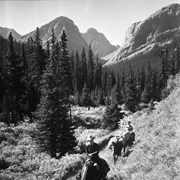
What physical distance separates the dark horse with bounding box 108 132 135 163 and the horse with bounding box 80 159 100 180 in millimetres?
4572

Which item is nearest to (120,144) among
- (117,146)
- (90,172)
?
(117,146)

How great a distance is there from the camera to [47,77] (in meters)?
24.9

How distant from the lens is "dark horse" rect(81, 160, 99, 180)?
8125 mm

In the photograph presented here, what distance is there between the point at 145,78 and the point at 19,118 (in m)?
79.0

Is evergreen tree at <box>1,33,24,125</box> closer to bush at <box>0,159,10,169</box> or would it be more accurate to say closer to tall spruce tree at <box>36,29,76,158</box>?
tall spruce tree at <box>36,29,76,158</box>

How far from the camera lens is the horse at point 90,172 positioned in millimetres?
8127

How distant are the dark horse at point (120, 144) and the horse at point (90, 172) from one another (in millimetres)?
4572

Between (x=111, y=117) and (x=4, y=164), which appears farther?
(x=111, y=117)

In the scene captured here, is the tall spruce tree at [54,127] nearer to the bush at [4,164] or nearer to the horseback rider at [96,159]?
the bush at [4,164]

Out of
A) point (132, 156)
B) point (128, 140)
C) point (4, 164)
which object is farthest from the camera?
point (4, 164)

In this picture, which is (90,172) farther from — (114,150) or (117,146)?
(117,146)

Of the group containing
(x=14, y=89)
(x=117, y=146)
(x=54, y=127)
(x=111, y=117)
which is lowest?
(x=117, y=146)

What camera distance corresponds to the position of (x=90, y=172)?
8.16 meters

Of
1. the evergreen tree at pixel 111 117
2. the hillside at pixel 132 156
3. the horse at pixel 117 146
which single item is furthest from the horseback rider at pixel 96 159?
the evergreen tree at pixel 111 117
